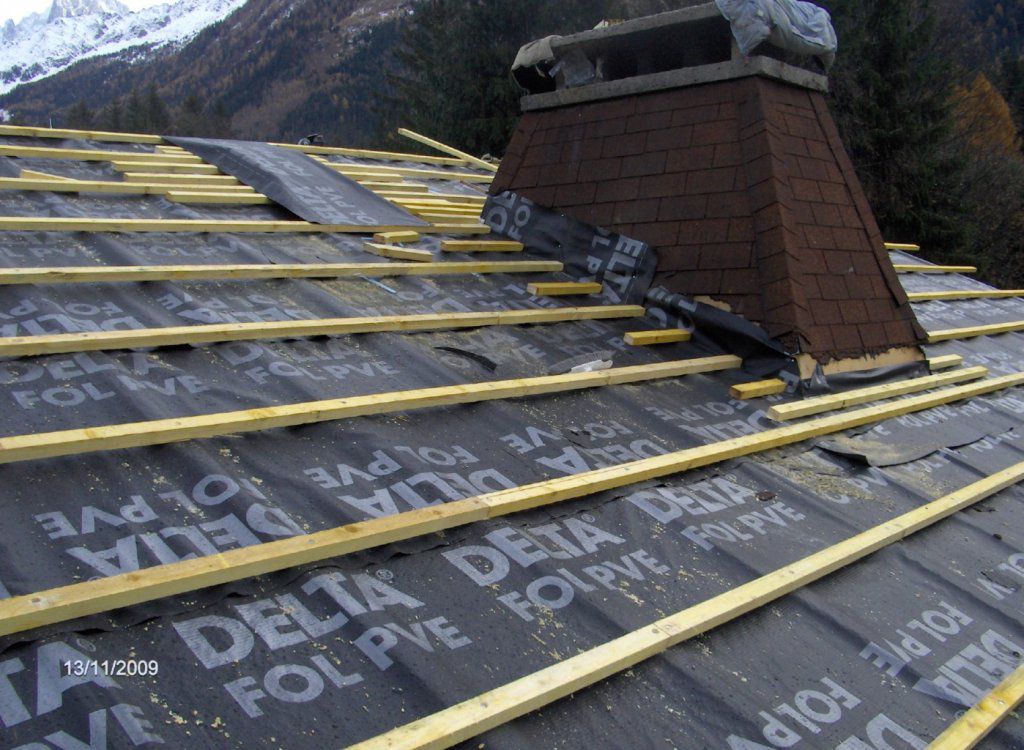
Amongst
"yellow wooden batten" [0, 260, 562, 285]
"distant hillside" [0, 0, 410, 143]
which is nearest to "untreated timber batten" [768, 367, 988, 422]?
"yellow wooden batten" [0, 260, 562, 285]

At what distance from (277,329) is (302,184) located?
303 cm

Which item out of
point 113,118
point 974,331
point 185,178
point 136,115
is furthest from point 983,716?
point 113,118

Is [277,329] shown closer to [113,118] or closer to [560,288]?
[560,288]

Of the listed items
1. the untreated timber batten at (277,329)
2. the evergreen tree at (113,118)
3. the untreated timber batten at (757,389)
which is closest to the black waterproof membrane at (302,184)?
the untreated timber batten at (277,329)

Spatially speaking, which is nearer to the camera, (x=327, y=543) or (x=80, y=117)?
(x=327, y=543)

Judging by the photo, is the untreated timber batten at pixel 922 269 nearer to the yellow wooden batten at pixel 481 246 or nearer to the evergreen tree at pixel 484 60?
the yellow wooden batten at pixel 481 246

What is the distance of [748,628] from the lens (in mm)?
2955

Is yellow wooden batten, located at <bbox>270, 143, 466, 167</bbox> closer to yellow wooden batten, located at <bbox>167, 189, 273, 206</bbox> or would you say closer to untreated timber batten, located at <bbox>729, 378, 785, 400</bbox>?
yellow wooden batten, located at <bbox>167, 189, 273, 206</bbox>

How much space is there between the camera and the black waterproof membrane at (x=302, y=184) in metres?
6.36

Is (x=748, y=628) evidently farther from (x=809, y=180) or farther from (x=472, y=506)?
(x=809, y=180)
